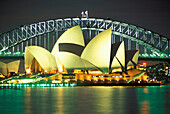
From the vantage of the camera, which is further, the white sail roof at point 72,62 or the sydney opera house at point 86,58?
the white sail roof at point 72,62

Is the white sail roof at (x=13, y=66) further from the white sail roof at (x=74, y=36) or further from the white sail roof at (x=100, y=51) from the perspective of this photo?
the white sail roof at (x=100, y=51)

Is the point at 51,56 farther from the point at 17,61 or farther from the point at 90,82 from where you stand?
the point at 17,61

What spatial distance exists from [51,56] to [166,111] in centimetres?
6648

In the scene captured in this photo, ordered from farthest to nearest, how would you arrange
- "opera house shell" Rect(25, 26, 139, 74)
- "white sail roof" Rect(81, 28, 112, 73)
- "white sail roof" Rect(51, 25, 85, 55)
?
"white sail roof" Rect(51, 25, 85, 55)
"opera house shell" Rect(25, 26, 139, 74)
"white sail roof" Rect(81, 28, 112, 73)

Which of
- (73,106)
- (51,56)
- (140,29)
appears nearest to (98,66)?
(51,56)

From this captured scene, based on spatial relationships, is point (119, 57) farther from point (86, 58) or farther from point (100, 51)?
point (86, 58)

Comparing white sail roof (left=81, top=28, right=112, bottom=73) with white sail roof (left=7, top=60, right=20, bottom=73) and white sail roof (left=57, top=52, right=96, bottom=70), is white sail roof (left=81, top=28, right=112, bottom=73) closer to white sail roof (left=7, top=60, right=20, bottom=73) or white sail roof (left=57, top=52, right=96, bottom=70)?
white sail roof (left=57, top=52, right=96, bottom=70)

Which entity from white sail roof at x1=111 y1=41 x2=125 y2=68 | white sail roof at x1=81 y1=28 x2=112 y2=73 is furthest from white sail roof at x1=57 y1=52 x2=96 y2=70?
white sail roof at x1=111 y1=41 x2=125 y2=68

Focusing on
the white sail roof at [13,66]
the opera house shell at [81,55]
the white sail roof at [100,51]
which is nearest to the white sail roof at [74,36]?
the opera house shell at [81,55]

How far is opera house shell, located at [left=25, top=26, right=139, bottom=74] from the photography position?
274 ft

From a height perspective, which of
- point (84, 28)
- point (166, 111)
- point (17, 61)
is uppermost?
point (84, 28)

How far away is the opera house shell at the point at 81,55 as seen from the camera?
274 ft

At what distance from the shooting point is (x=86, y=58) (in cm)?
8775

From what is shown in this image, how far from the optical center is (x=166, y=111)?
31.0 metres
